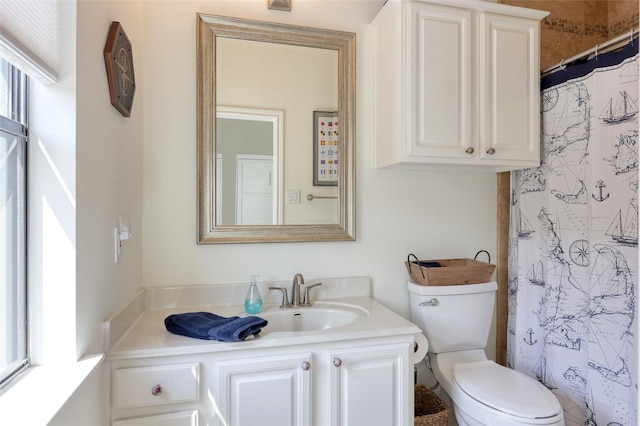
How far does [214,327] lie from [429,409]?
118 cm

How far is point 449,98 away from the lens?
65.0 inches

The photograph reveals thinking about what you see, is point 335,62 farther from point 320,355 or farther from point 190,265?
point 320,355

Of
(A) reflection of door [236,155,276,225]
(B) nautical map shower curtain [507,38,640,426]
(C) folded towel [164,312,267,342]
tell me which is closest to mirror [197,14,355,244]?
(A) reflection of door [236,155,276,225]

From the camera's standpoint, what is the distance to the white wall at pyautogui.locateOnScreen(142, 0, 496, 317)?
1645 millimetres

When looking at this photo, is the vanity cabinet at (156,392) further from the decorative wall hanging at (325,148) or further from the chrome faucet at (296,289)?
the decorative wall hanging at (325,148)

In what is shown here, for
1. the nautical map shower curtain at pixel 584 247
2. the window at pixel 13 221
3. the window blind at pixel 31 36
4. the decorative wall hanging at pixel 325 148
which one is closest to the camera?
the window blind at pixel 31 36

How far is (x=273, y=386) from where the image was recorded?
4.20 feet

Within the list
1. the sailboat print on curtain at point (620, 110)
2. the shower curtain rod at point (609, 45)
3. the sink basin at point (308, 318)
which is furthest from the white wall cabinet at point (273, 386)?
the shower curtain rod at point (609, 45)

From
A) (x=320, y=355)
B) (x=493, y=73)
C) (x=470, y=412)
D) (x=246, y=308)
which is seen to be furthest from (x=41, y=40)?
(x=470, y=412)

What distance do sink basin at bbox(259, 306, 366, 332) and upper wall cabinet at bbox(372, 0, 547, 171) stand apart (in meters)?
0.73

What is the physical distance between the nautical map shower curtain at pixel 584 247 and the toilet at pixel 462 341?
9.7 inches

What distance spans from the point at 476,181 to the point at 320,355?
4.37 ft

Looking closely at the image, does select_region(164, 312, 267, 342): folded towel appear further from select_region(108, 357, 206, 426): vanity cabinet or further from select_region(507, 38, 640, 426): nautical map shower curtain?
select_region(507, 38, 640, 426): nautical map shower curtain

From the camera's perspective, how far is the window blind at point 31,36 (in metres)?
0.77
